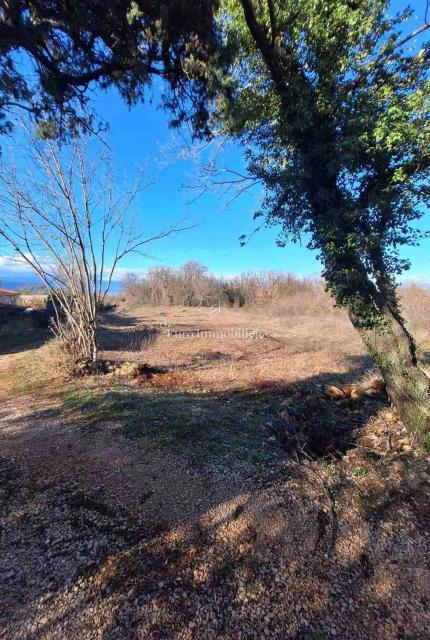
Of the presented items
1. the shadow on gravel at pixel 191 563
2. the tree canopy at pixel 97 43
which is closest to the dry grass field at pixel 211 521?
the shadow on gravel at pixel 191 563

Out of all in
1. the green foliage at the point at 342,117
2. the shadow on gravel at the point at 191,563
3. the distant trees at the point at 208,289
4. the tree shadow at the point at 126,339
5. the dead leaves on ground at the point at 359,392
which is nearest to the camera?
the shadow on gravel at the point at 191,563

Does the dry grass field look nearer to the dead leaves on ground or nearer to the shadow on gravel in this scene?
the shadow on gravel

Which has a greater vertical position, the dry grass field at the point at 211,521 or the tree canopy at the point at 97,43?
the tree canopy at the point at 97,43

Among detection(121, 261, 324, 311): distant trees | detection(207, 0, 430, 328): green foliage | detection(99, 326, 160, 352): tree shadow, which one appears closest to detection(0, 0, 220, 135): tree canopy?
detection(207, 0, 430, 328): green foliage

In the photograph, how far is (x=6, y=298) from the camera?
16547mm

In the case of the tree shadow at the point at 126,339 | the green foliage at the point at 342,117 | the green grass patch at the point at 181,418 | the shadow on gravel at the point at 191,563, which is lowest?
the shadow on gravel at the point at 191,563

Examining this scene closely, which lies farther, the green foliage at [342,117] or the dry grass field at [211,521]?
the green foliage at [342,117]

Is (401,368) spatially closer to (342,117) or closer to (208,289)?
(342,117)

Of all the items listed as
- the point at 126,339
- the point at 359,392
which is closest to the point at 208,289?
the point at 126,339

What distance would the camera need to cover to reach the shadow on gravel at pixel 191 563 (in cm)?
137

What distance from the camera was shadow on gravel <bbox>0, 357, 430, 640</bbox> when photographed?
137cm

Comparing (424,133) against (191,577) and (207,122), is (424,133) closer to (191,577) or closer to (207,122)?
(207,122)

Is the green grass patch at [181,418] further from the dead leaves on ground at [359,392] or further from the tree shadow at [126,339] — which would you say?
the tree shadow at [126,339]

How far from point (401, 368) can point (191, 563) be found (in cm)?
316
